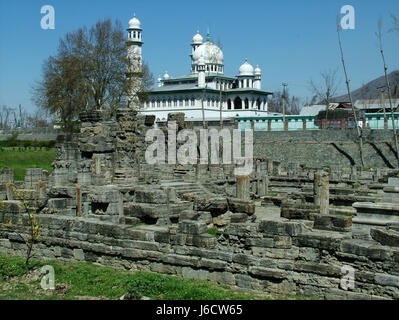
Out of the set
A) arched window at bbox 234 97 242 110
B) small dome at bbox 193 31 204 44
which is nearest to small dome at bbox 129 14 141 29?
small dome at bbox 193 31 204 44

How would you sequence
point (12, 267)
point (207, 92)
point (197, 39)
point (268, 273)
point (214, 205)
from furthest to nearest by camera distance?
1. point (197, 39)
2. point (207, 92)
3. point (214, 205)
4. point (12, 267)
5. point (268, 273)

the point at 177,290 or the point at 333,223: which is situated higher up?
the point at 333,223

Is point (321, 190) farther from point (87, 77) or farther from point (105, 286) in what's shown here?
point (87, 77)

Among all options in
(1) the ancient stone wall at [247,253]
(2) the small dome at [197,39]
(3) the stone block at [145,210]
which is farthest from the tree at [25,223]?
(2) the small dome at [197,39]

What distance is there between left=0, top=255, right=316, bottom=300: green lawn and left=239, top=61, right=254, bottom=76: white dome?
73.8 metres

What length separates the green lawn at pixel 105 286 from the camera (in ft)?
29.9

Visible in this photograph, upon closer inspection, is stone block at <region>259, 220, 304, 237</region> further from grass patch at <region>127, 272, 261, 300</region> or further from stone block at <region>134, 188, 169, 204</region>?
stone block at <region>134, 188, 169, 204</region>

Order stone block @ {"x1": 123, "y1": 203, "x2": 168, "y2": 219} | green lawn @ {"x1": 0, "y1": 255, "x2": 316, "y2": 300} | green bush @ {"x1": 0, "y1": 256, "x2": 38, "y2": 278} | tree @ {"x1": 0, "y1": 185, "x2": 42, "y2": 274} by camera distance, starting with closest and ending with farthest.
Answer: green lawn @ {"x1": 0, "y1": 255, "x2": 316, "y2": 300}
green bush @ {"x1": 0, "y1": 256, "x2": 38, "y2": 278}
tree @ {"x1": 0, "y1": 185, "x2": 42, "y2": 274}
stone block @ {"x1": 123, "y1": 203, "x2": 168, "y2": 219}

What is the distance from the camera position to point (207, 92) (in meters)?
78.9

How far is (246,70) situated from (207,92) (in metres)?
8.41

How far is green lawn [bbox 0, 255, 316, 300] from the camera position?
29.9ft

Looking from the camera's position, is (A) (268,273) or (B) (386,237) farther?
(A) (268,273)

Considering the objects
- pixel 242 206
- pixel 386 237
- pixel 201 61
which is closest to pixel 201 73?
pixel 201 61
